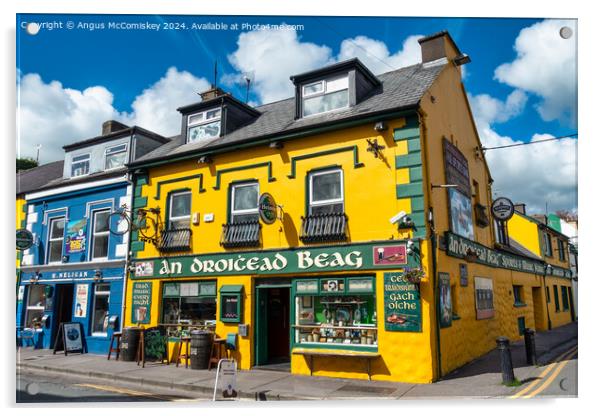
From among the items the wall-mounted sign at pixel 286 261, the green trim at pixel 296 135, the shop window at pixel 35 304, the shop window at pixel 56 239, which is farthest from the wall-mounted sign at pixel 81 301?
the green trim at pixel 296 135

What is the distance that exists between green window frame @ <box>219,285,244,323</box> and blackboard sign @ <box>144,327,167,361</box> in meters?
2.06

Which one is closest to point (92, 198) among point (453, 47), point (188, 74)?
point (188, 74)

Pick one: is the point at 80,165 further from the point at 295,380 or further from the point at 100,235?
the point at 295,380

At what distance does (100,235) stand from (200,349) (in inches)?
233

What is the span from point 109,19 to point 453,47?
868cm

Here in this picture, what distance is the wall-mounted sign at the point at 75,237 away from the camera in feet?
48.2

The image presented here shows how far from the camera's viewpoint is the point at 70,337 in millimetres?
13430

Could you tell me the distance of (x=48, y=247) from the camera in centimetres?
1532

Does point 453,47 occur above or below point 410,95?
above

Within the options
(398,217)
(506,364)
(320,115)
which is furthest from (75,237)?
(506,364)

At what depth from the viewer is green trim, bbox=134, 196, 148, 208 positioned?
1367 centimetres

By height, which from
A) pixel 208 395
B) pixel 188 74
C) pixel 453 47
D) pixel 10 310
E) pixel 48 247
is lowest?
pixel 208 395

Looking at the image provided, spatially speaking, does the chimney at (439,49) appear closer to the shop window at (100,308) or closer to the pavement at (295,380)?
the pavement at (295,380)

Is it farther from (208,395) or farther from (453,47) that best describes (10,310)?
(453,47)
